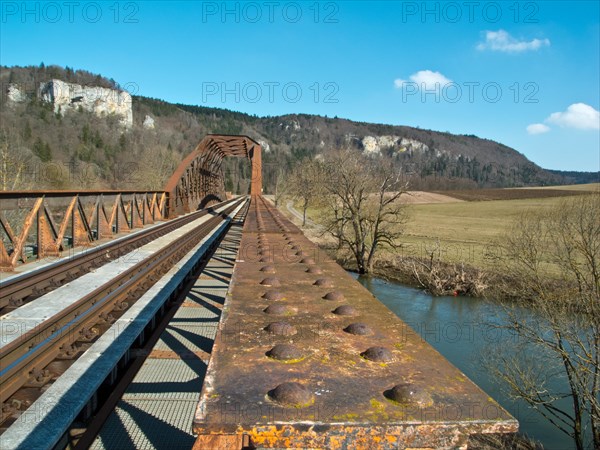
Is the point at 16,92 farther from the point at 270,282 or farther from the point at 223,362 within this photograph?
the point at 223,362

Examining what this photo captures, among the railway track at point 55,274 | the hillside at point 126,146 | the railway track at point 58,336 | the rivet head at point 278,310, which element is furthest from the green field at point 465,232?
the rivet head at point 278,310

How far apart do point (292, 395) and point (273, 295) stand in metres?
1.34

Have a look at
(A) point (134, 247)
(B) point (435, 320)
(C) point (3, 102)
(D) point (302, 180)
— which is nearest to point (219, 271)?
(A) point (134, 247)

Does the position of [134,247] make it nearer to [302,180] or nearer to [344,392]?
[344,392]

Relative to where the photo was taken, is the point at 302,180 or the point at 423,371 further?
the point at 302,180

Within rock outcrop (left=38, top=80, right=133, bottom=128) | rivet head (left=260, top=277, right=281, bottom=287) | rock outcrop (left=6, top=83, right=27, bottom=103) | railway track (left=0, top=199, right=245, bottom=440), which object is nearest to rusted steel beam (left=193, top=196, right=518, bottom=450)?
rivet head (left=260, top=277, right=281, bottom=287)

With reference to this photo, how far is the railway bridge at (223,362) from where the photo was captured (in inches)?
52.3

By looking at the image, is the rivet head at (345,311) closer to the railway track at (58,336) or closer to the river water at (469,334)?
the railway track at (58,336)

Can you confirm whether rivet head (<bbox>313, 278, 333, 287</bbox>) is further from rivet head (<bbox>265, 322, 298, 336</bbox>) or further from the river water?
the river water

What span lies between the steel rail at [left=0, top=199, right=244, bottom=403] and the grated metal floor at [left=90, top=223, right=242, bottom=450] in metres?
0.88

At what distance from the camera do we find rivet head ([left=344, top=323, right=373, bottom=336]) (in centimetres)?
210

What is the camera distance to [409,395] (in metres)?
1.43

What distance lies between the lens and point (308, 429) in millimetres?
1289

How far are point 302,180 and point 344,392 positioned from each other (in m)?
50.3
